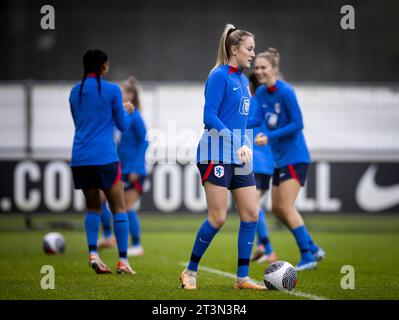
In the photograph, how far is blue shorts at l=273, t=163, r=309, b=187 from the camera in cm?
972

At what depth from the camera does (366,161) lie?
17109 mm

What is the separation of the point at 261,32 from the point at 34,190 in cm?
763

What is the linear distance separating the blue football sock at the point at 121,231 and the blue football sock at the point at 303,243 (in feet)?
6.51

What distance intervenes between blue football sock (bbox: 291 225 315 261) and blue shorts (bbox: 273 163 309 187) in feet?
1.75

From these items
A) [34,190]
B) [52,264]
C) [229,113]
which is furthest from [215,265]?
[34,190]

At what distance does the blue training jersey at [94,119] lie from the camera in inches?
339

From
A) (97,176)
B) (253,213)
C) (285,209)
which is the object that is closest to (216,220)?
(253,213)

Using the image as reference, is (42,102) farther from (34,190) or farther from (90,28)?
(90,28)

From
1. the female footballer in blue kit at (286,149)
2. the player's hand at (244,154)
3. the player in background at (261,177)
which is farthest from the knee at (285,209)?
the player's hand at (244,154)

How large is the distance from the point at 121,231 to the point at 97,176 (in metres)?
0.69

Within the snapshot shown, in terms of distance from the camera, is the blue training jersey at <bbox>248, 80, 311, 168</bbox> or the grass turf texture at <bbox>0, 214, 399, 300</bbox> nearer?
the grass turf texture at <bbox>0, 214, 399, 300</bbox>

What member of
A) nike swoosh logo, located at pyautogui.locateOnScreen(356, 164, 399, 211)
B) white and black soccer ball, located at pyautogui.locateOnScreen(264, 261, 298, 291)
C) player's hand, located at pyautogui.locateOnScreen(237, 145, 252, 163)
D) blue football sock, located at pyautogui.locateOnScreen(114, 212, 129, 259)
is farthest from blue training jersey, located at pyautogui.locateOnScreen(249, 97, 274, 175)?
nike swoosh logo, located at pyautogui.locateOnScreen(356, 164, 399, 211)

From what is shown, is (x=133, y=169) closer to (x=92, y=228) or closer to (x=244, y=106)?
(x=92, y=228)

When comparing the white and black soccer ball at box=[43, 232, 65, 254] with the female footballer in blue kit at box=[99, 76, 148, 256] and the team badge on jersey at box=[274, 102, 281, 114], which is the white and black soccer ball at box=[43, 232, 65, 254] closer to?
the female footballer in blue kit at box=[99, 76, 148, 256]
